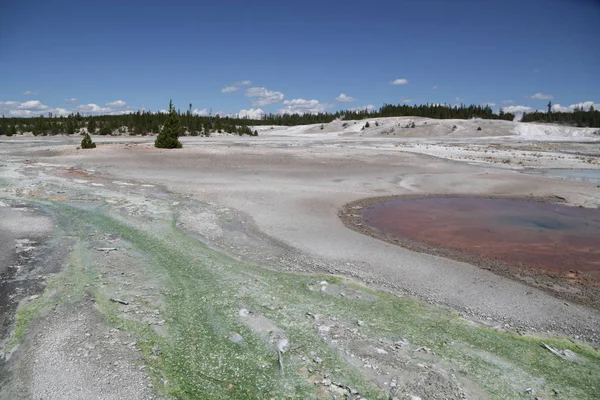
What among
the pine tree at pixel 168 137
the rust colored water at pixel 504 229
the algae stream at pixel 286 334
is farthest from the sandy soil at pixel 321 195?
the pine tree at pixel 168 137

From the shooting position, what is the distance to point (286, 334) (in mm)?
5434

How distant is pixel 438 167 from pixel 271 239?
17.1 meters

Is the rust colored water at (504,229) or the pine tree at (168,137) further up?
the pine tree at (168,137)

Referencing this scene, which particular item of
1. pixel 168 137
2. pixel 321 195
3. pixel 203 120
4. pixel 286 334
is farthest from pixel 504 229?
pixel 203 120

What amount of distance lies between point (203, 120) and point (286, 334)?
6571cm

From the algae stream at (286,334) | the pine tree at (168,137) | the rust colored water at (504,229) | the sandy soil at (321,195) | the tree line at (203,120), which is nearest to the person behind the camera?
the algae stream at (286,334)

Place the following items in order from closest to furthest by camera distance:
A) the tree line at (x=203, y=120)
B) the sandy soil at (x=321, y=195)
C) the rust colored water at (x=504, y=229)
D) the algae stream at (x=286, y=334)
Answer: the algae stream at (x=286, y=334), the sandy soil at (x=321, y=195), the rust colored water at (x=504, y=229), the tree line at (x=203, y=120)

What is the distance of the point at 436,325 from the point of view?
578 centimetres

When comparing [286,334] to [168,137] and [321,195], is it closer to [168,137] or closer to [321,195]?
[321,195]

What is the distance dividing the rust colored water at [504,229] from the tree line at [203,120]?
2977 centimetres

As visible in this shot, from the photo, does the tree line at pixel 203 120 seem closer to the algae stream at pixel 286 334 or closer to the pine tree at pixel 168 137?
the pine tree at pixel 168 137

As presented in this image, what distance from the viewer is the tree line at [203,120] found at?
186ft

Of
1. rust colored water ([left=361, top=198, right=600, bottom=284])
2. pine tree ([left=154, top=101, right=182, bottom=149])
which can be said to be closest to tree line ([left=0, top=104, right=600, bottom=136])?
pine tree ([left=154, top=101, right=182, bottom=149])

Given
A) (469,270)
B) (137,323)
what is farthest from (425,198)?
(137,323)
